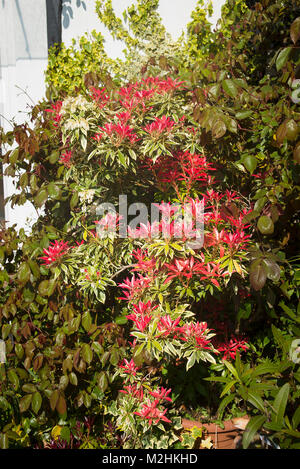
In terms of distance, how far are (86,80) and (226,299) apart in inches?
63.2

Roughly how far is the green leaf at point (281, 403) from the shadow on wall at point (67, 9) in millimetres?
3379

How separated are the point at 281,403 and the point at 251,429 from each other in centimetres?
16

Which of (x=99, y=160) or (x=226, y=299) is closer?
(x=99, y=160)

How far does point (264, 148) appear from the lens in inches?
79.4

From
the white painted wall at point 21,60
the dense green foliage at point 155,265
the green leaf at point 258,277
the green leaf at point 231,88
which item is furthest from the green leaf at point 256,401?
the white painted wall at point 21,60

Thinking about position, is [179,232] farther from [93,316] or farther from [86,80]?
[86,80]

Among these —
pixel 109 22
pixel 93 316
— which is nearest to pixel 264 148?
pixel 93 316

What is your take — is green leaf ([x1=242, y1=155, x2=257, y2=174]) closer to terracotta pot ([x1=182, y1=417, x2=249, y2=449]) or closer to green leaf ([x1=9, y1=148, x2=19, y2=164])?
green leaf ([x1=9, y1=148, x2=19, y2=164])

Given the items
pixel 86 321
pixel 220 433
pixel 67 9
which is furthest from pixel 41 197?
pixel 67 9

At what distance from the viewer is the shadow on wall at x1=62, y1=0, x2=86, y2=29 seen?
11.1 feet

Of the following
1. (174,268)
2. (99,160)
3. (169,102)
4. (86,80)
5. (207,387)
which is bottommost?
(207,387)

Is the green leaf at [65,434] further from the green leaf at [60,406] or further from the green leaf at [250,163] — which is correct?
the green leaf at [250,163]

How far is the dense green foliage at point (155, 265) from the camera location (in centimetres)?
168

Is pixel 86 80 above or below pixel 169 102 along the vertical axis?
above
